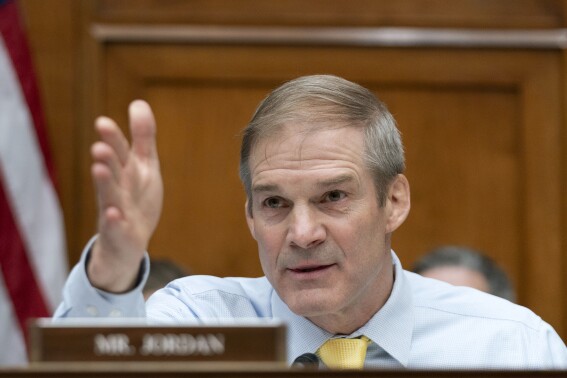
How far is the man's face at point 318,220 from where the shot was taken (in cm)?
224

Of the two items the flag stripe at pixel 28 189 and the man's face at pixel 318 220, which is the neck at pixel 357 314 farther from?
the flag stripe at pixel 28 189

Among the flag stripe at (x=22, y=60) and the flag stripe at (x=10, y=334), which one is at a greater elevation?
the flag stripe at (x=22, y=60)

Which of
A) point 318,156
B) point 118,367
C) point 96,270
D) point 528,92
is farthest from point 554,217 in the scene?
point 118,367

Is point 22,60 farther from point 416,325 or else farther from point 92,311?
point 92,311

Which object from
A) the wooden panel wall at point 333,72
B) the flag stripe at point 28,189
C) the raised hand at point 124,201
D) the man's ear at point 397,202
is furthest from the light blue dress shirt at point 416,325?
the wooden panel wall at point 333,72

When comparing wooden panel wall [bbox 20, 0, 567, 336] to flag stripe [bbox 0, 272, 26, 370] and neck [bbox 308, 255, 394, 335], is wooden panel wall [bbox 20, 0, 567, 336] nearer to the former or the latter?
flag stripe [bbox 0, 272, 26, 370]

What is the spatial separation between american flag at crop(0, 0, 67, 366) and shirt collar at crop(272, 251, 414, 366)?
5.35 feet

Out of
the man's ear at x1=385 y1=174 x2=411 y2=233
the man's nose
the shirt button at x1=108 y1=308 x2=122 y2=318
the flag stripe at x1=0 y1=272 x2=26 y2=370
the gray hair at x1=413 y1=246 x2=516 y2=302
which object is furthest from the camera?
the gray hair at x1=413 y1=246 x2=516 y2=302

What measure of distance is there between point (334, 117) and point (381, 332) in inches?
19.2

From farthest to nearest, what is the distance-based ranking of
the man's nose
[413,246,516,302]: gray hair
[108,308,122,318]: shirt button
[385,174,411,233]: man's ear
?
1. [413,246,516,302]: gray hair
2. [385,174,411,233]: man's ear
3. the man's nose
4. [108,308,122,318]: shirt button

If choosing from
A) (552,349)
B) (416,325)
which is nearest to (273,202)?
(416,325)

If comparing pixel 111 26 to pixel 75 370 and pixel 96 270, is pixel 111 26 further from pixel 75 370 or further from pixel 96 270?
pixel 75 370

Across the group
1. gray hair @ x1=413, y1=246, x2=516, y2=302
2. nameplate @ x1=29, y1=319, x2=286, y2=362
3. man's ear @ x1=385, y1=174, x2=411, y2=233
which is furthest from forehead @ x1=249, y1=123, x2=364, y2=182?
gray hair @ x1=413, y1=246, x2=516, y2=302

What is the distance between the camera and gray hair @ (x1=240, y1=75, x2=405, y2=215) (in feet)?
7.77
